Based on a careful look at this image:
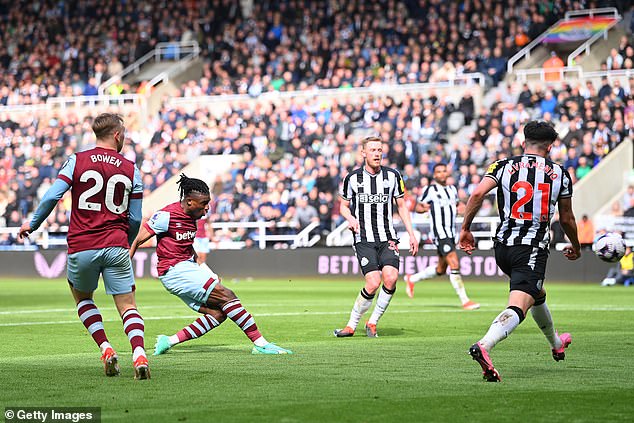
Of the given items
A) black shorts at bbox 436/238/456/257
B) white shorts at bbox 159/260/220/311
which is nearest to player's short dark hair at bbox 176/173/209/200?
white shorts at bbox 159/260/220/311

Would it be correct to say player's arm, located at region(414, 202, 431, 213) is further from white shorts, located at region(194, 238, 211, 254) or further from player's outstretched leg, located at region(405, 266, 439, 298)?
white shorts, located at region(194, 238, 211, 254)

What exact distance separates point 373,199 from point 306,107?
23.4m

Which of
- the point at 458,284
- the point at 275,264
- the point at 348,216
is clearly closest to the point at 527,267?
the point at 348,216

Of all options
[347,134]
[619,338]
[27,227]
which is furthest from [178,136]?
[27,227]

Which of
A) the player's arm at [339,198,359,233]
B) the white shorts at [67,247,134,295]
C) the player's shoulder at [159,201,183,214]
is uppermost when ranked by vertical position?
the player's shoulder at [159,201,183,214]

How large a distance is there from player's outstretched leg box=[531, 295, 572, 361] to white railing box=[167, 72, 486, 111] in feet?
82.4

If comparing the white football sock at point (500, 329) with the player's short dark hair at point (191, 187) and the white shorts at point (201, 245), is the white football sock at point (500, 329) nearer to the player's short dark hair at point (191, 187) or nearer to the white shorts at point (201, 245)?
the player's short dark hair at point (191, 187)

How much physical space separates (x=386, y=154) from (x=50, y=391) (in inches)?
981

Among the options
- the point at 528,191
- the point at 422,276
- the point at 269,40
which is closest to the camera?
the point at 528,191

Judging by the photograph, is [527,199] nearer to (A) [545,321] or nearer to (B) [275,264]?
(A) [545,321]

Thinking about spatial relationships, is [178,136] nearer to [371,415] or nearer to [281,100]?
[281,100]

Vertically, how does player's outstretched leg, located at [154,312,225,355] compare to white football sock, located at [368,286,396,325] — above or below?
above

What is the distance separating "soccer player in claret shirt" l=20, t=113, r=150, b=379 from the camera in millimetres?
9758

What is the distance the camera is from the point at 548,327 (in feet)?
35.6
